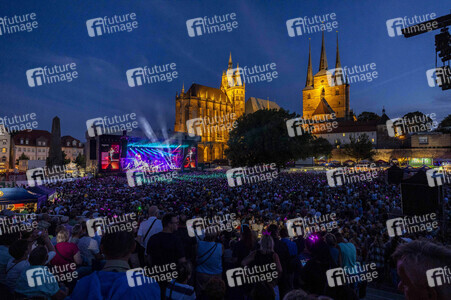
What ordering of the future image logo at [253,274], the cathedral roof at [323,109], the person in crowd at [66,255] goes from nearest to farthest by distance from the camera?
1. the future image logo at [253,274]
2. the person in crowd at [66,255]
3. the cathedral roof at [323,109]

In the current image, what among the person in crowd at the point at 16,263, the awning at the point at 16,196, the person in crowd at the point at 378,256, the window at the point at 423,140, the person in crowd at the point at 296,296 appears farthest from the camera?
the window at the point at 423,140

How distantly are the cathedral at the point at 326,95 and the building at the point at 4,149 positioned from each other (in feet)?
251

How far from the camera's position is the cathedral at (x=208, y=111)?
3002 inches

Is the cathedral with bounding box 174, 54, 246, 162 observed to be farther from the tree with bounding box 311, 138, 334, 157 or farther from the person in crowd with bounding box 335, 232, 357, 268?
the person in crowd with bounding box 335, 232, 357, 268

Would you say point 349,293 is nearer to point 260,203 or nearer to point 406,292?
point 406,292

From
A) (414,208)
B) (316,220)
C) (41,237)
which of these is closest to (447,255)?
(41,237)

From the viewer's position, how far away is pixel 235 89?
94.1 m

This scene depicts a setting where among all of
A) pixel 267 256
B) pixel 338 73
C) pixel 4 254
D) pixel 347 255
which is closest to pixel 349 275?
pixel 347 255

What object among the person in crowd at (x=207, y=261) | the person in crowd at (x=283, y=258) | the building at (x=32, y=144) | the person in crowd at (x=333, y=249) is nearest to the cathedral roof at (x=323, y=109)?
the building at (x=32, y=144)

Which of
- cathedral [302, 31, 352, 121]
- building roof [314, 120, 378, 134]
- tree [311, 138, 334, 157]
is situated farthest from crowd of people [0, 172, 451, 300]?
cathedral [302, 31, 352, 121]

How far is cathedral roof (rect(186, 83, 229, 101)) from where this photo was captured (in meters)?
80.7

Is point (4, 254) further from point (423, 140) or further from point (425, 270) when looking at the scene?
point (423, 140)

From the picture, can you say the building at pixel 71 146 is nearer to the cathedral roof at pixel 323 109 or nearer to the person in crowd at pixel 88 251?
the cathedral roof at pixel 323 109

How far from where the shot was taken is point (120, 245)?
199 centimetres
